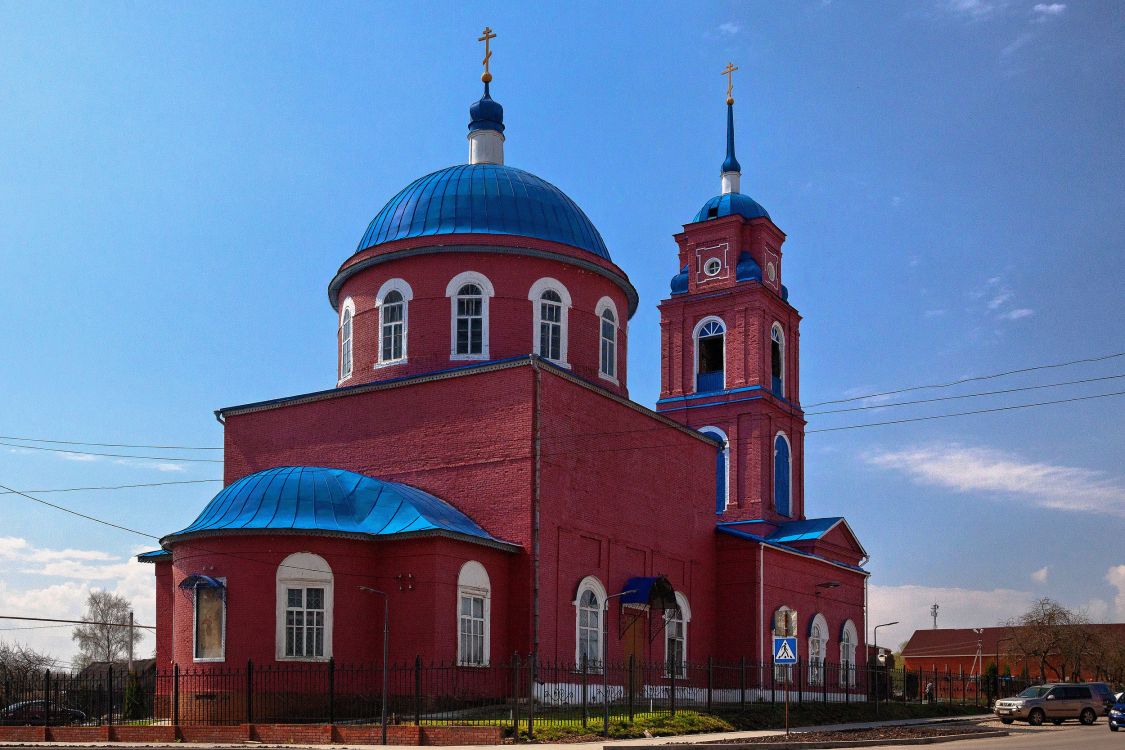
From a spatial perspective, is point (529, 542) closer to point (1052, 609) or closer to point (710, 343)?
point (710, 343)

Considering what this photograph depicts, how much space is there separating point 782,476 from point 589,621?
1820cm

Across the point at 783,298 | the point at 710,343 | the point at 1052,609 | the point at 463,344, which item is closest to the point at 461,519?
the point at 463,344

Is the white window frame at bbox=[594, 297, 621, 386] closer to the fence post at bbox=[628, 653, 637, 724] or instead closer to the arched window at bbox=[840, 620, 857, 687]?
the fence post at bbox=[628, 653, 637, 724]

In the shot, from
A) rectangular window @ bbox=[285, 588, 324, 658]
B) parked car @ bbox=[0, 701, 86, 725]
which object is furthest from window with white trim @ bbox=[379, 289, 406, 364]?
parked car @ bbox=[0, 701, 86, 725]

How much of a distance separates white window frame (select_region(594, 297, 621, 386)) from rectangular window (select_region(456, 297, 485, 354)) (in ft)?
10.3

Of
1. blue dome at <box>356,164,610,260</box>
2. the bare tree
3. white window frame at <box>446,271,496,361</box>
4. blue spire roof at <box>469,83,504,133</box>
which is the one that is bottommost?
the bare tree

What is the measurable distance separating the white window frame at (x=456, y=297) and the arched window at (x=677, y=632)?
7836mm

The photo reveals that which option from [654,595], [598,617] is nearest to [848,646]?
[654,595]

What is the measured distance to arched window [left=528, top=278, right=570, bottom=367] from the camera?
29.3m

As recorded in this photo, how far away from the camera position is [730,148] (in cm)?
4647

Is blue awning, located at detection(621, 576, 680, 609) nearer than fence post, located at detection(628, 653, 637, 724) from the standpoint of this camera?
No

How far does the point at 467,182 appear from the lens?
3070 cm

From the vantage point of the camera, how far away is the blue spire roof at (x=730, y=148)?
4612 cm

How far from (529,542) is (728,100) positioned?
26870 mm
